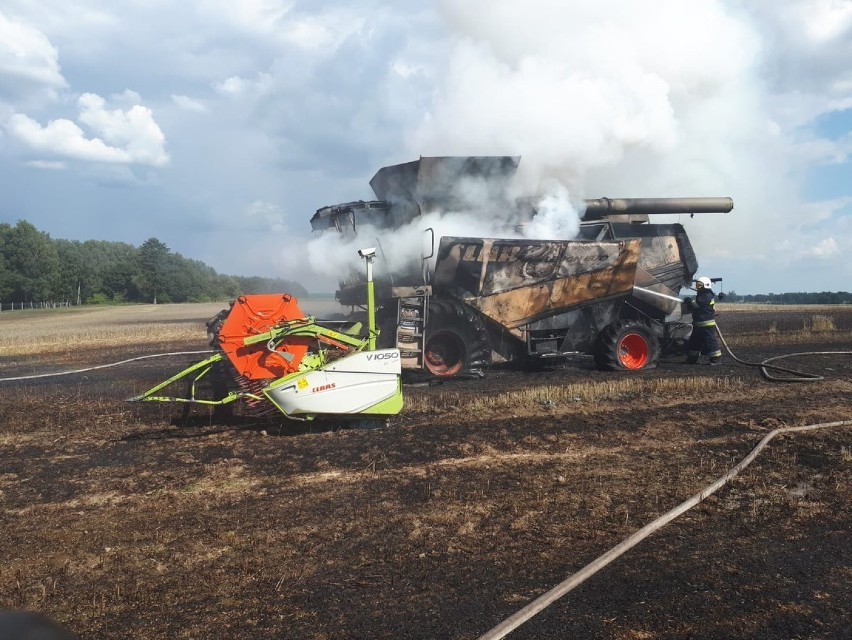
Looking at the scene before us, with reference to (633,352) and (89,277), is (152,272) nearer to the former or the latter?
(89,277)

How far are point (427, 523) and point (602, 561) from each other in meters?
1.40

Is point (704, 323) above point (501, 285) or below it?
below

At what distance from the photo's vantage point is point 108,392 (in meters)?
10.8

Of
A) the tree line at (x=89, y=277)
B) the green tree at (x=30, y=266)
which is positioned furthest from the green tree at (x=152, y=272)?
the green tree at (x=30, y=266)

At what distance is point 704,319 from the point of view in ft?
41.3

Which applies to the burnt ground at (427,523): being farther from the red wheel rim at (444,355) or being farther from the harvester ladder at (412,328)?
the red wheel rim at (444,355)

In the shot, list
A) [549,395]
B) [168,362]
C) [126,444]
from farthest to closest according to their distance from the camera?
[168,362]
[549,395]
[126,444]

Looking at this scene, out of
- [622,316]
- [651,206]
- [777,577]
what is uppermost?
[651,206]

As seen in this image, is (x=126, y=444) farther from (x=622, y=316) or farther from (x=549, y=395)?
(x=622, y=316)

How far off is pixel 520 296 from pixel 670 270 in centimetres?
384

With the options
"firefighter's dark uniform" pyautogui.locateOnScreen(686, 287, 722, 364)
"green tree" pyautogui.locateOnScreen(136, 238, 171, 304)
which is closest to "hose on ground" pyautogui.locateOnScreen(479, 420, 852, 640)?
"firefighter's dark uniform" pyautogui.locateOnScreen(686, 287, 722, 364)

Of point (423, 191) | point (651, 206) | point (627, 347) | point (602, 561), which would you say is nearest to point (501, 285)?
point (423, 191)

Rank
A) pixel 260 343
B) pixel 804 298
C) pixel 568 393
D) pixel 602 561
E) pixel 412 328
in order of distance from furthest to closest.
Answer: pixel 804 298, pixel 412 328, pixel 568 393, pixel 260 343, pixel 602 561

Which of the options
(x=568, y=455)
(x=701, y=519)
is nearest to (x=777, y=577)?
(x=701, y=519)
